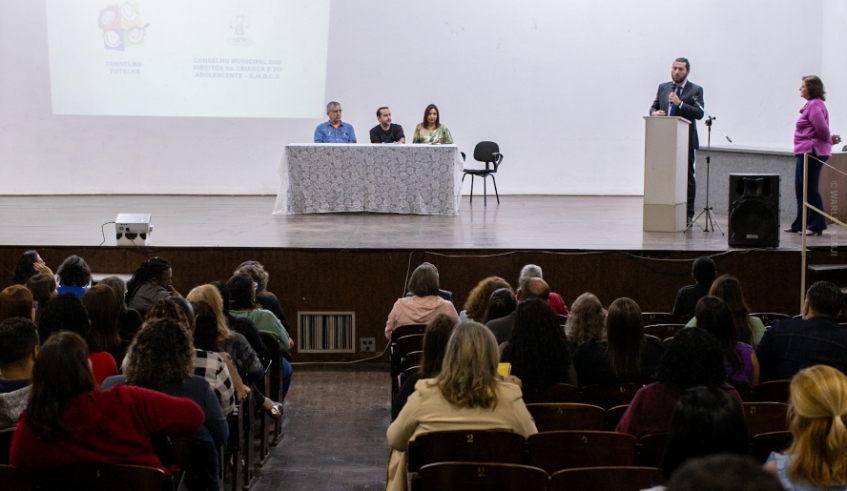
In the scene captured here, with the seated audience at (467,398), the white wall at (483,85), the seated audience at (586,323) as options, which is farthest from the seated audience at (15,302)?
the white wall at (483,85)

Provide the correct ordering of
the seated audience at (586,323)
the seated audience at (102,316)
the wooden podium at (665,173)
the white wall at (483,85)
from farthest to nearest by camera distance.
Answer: the white wall at (483,85), the wooden podium at (665,173), the seated audience at (586,323), the seated audience at (102,316)

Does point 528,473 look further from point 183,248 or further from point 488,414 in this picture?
point 183,248

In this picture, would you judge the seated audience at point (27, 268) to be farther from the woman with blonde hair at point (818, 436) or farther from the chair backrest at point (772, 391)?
the woman with blonde hair at point (818, 436)

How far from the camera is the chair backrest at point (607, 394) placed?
3.45m

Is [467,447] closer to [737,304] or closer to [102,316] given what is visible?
[102,316]

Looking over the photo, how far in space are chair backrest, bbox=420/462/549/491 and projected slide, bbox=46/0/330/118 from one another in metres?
9.97

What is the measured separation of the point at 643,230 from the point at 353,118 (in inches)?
219

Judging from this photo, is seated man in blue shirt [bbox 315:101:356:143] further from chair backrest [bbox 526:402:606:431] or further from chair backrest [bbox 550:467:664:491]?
chair backrest [bbox 550:467:664:491]

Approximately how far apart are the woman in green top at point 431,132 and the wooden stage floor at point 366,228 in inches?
33.5

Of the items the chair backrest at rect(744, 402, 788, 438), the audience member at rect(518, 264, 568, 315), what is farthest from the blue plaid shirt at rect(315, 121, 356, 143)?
the chair backrest at rect(744, 402, 788, 438)

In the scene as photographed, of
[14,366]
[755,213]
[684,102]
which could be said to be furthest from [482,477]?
[684,102]

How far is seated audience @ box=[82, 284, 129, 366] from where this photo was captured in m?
3.70

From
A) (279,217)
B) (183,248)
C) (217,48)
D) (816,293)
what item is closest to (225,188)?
(217,48)

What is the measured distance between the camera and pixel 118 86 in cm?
1190
